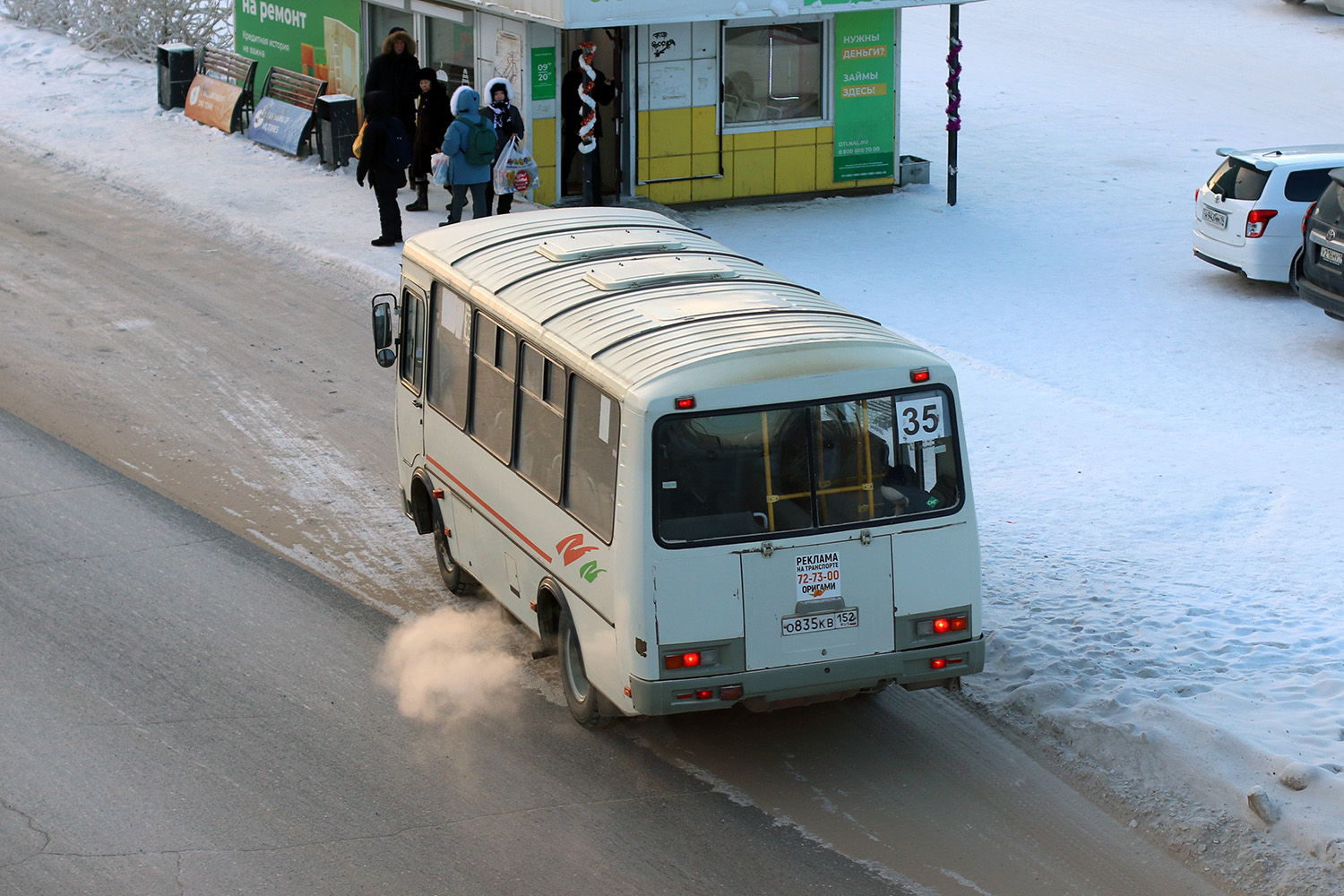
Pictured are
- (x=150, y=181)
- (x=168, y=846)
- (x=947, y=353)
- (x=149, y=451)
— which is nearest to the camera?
(x=168, y=846)

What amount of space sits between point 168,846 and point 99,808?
0.55m

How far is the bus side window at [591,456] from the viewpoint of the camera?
7444mm

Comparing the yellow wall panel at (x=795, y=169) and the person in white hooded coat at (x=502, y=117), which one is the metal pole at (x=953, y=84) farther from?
the person in white hooded coat at (x=502, y=117)

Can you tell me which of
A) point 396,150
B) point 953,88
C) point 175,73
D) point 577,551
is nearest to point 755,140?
point 953,88

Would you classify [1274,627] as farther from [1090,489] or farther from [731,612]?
[731,612]

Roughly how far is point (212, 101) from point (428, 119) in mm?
7450

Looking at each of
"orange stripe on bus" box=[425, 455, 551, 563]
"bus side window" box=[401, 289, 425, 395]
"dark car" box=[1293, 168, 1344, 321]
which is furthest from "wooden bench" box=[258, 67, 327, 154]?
"orange stripe on bus" box=[425, 455, 551, 563]

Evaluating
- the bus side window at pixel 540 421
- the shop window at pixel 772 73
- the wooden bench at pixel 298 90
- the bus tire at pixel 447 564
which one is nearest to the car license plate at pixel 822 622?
the bus side window at pixel 540 421

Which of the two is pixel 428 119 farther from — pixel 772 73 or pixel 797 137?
pixel 797 137

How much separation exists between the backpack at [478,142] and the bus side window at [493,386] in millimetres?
9100

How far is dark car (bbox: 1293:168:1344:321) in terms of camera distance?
48.8 feet

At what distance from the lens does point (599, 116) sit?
786 inches

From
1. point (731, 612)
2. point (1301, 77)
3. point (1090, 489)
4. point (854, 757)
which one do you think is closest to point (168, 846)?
point (731, 612)

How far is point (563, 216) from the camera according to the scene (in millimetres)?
10156
